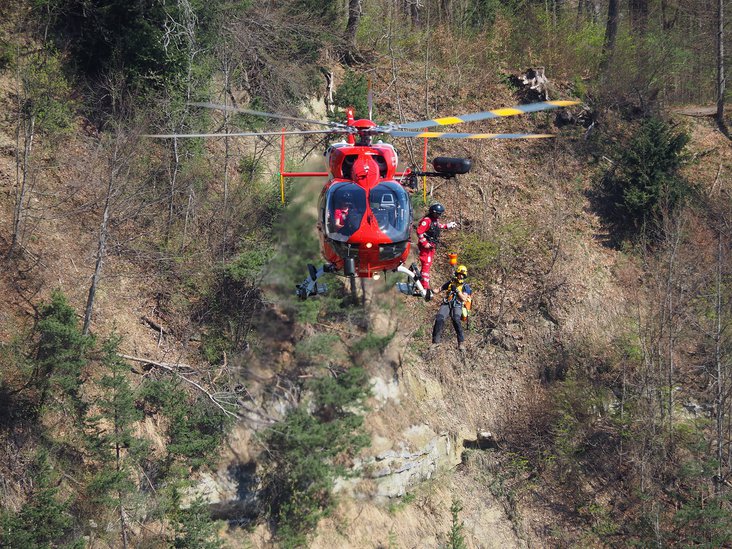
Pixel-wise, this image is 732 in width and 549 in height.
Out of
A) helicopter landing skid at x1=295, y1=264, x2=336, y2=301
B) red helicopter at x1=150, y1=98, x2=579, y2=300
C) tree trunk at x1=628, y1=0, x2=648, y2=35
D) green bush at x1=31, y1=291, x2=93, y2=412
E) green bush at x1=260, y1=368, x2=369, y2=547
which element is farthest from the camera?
tree trunk at x1=628, y1=0, x2=648, y2=35

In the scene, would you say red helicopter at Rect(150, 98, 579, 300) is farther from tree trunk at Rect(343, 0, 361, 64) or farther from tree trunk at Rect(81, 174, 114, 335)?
tree trunk at Rect(343, 0, 361, 64)

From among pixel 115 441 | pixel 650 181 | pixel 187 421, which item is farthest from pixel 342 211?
pixel 650 181

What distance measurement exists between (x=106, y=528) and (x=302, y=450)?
4818 mm

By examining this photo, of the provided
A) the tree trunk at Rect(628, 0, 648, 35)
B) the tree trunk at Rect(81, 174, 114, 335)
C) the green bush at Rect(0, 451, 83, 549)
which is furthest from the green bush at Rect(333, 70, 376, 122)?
the tree trunk at Rect(628, 0, 648, 35)

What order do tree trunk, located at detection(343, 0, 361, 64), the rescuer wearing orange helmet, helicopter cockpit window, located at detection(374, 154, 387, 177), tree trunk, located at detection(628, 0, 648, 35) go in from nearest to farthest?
helicopter cockpit window, located at detection(374, 154, 387, 177)
the rescuer wearing orange helmet
tree trunk, located at detection(343, 0, 361, 64)
tree trunk, located at detection(628, 0, 648, 35)

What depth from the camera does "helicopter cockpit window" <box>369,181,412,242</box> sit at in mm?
12359

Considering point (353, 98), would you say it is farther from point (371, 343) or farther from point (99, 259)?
point (99, 259)

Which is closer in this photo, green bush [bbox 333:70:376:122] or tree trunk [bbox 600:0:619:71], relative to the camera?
green bush [bbox 333:70:376:122]

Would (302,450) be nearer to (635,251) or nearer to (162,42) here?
(162,42)

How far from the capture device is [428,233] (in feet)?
46.4

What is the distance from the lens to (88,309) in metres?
16.5

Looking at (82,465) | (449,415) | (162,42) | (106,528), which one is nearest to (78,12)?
(162,42)

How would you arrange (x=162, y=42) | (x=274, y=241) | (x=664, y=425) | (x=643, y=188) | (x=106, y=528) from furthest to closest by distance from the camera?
(x=643, y=188)
(x=664, y=425)
(x=162, y=42)
(x=274, y=241)
(x=106, y=528)

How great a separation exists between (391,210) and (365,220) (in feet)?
1.59
